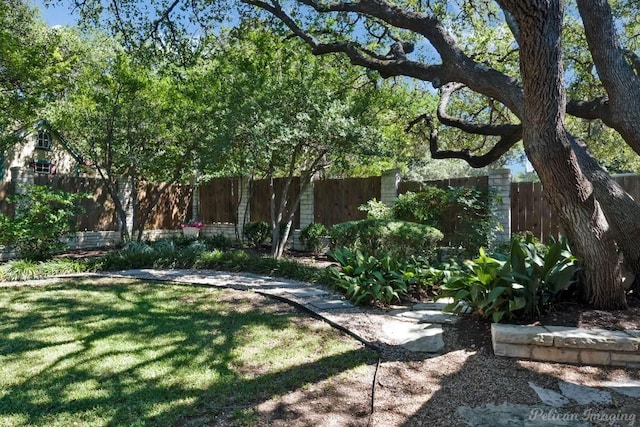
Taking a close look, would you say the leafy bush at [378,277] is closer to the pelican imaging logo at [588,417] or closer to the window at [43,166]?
the pelican imaging logo at [588,417]

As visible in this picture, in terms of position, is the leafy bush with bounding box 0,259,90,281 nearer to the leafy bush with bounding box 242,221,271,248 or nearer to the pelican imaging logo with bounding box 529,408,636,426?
the leafy bush with bounding box 242,221,271,248

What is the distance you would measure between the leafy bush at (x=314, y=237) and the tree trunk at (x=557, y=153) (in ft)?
19.6

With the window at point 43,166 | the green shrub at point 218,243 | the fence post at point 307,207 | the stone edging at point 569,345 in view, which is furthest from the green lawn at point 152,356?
the window at point 43,166

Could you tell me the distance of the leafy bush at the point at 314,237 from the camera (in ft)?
30.6

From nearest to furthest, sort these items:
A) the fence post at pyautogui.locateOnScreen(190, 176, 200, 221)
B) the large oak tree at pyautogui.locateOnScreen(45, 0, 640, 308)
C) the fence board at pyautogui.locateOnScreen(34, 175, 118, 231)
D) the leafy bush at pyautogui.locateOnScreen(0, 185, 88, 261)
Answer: the large oak tree at pyautogui.locateOnScreen(45, 0, 640, 308) → the leafy bush at pyautogui.locateOnScreen(0, 185, 88, 261) → the fence board at pyautogui.locateOnScreen(34, 175, 118, 231) → the fence post at pyautogui.locateOnScreen(190, 176, 200, 221)

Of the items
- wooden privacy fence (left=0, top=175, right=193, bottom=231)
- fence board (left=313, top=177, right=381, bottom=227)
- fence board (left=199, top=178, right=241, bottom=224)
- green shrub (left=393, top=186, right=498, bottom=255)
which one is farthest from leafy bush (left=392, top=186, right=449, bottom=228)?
wooden privacy fence (left=0, top=175, right=193, bottom=231)

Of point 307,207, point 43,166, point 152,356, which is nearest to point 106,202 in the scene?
point 307,207

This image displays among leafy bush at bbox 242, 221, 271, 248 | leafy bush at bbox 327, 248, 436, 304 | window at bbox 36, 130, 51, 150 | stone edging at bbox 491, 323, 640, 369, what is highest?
window at bbox 36, 130, 51, 150

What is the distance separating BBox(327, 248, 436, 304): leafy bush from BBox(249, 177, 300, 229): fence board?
5.08 m

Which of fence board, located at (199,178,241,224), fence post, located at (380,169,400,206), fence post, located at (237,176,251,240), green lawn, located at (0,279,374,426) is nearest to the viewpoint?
green lawn, located at (0,279,374,426)

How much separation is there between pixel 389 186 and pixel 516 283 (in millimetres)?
5544

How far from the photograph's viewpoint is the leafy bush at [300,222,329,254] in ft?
30.6

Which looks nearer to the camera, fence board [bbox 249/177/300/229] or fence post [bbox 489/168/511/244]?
fence post [bbox 489/168/511/244]

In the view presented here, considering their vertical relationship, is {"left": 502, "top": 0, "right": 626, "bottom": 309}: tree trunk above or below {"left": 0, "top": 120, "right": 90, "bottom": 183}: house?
below
